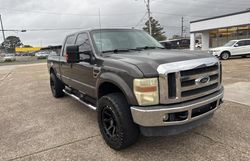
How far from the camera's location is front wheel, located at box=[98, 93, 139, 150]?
3.02 m

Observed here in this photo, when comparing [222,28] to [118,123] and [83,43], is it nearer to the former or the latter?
[83,43]

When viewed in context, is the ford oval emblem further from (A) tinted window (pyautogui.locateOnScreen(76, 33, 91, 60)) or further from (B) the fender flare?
(A) tinted window (pyautogui.locateOnScreen(76, 33, 91, 60))

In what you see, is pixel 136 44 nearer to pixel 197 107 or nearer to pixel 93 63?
pixel 93 63

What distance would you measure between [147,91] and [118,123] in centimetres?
68

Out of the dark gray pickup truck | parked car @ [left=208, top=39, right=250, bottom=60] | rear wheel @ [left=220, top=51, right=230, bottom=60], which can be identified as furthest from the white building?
the dark gray pickup truck

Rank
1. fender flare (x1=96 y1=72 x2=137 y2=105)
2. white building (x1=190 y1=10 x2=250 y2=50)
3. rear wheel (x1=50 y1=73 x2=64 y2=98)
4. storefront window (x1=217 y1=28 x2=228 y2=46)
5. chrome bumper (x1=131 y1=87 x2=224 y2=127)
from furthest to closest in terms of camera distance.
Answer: storefront window (x1=217 y1=28 x2=228 y2=46), white building (x1=190 y1=10 x2=250 y2=50), rear wheel (x1=50 y1=73 x2=64 y2=98), fender flare (x1=96 y1=72 x2=137 y2=105), chrome bumper (x1=131 y1=87 x2=224 y2=127)

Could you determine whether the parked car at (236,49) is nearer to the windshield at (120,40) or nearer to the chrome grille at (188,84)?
the windshield at (120,40)

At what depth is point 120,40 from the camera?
427 cm

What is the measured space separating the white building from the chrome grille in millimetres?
23868

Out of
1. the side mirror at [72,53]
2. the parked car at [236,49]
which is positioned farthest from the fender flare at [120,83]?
the parked car at [236,49]

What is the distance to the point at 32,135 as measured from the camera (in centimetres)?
402

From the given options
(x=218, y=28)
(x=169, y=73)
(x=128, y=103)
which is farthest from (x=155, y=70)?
(x=218, y=28)

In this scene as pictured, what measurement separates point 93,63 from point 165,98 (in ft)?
5.37

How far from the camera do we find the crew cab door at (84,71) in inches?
157
